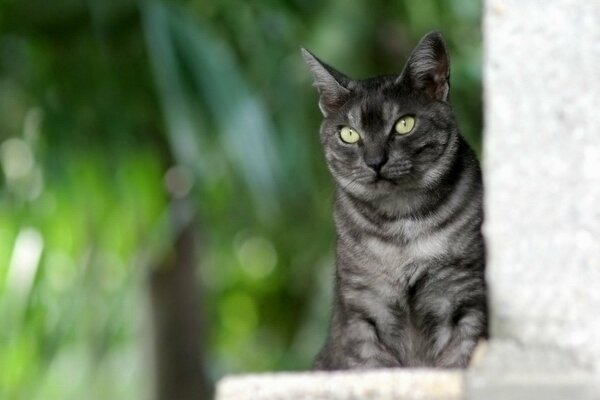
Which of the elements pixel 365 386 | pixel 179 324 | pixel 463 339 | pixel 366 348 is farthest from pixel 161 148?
pixel 365 386

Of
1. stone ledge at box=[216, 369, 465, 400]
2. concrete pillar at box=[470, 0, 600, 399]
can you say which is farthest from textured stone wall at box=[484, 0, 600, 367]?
stone ledge at box=[216, 369, 465, 400]

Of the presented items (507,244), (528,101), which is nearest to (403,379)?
(507,244)

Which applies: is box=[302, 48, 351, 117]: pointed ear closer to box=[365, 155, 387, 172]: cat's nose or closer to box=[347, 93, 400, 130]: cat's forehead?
box=[347, 93, 400, 130]: cat's forehead

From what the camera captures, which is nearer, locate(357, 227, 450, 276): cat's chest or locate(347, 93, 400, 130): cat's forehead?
locate(357, 227, 450, 276): cat's chest

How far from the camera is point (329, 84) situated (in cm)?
338

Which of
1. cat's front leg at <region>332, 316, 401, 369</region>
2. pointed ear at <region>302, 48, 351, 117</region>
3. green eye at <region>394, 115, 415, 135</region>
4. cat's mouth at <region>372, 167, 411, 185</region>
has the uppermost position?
pointed ear at <region>302, 48, 351, 117</region>

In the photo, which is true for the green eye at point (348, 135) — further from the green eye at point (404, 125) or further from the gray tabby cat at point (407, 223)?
the green eye at point (404, 125)

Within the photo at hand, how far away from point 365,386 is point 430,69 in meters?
1.39

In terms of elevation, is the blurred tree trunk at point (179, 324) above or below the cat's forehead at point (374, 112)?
below

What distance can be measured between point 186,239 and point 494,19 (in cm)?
462

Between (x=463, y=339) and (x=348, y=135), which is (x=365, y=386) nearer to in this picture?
(x=463, y=339)

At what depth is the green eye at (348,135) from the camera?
3.28m

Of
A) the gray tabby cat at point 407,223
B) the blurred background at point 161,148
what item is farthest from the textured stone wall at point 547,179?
the blurred background at point 161,148

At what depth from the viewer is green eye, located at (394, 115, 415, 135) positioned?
10.6 feet
